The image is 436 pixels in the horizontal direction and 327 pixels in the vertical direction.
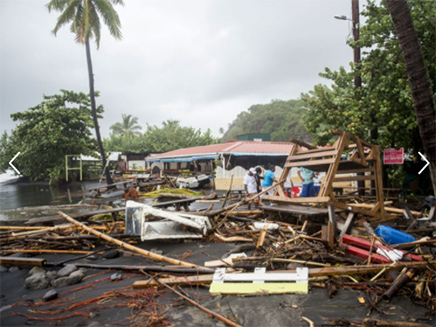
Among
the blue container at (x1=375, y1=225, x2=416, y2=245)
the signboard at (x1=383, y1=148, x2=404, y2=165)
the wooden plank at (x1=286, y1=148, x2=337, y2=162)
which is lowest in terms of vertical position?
the blue container at (x1=375, y1=225, x2=416, y2=245)

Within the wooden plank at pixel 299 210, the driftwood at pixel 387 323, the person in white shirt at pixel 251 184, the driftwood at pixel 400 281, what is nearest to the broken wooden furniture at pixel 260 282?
the driftwood at pixel 387 323

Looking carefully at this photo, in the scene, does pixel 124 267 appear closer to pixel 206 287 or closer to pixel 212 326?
pixel 206 287

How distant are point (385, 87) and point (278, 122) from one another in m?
48.4

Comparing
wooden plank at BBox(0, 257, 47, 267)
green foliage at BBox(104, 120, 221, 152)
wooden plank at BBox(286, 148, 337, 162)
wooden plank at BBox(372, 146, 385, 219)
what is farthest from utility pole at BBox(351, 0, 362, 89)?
green foliage at BBox(104, 120, 221, 152)

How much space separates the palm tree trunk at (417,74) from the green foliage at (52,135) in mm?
28674

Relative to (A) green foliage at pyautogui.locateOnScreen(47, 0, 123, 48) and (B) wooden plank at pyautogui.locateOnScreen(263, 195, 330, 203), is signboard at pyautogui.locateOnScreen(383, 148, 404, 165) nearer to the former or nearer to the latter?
(B) wooden plank at pyautogui.locateOnScreen(263, 195, 330, 203)

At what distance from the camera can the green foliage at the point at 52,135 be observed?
89.1ft

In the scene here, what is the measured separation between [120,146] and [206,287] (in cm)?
4392

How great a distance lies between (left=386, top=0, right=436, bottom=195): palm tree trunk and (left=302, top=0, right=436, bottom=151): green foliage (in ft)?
16.8

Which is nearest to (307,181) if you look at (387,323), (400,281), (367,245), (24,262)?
(367,245)

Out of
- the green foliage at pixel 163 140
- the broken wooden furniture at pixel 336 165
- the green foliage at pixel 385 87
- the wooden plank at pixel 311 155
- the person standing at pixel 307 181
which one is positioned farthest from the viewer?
the green foliage at pixel 163 140

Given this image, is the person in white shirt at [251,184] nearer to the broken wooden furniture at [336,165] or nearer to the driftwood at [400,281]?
the broken wooden furniture at [336,165]

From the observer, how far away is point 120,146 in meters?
45.0

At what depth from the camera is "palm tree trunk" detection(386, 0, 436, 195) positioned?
4.31m
